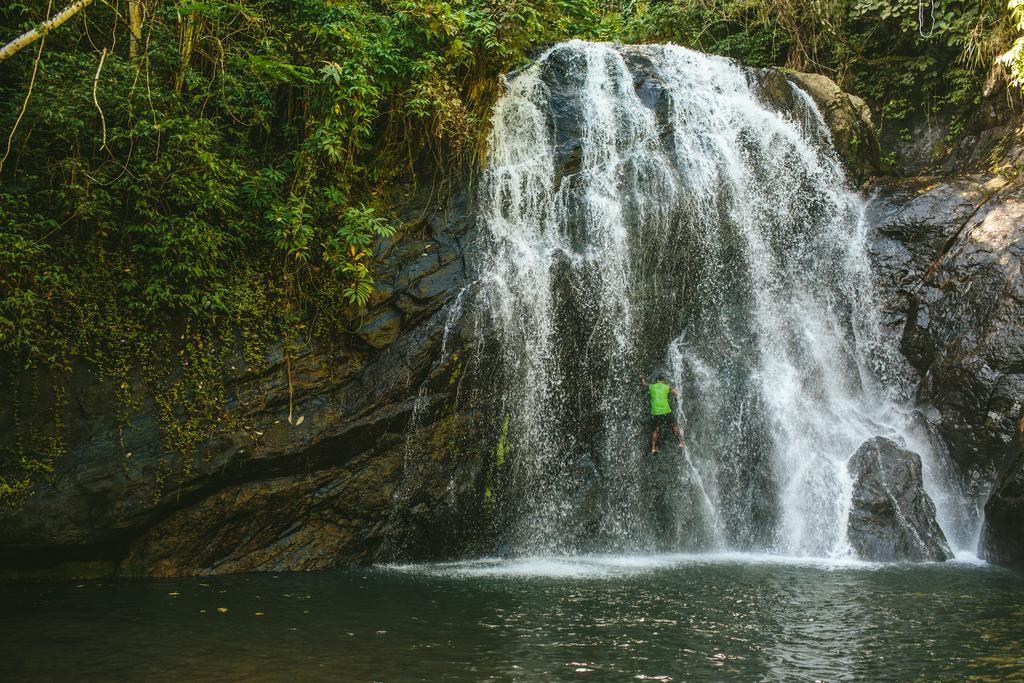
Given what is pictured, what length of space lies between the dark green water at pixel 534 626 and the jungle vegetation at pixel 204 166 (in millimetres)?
2430

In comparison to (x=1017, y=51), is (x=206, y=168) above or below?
below

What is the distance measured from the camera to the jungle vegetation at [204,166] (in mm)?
8750

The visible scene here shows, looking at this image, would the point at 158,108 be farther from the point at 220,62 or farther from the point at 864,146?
the point at 864,146

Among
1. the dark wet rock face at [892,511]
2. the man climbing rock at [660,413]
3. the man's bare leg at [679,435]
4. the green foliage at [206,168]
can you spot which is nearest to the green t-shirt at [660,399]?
the man climbing rock at [660,413]

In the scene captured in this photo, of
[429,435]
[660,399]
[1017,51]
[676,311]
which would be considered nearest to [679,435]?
[660,399]

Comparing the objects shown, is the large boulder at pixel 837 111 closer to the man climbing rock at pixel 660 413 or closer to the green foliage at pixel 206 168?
the green foliage at pixel 206 168

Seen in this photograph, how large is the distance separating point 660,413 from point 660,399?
0.63ft

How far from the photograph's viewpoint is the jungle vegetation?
875cm

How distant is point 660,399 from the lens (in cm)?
1045

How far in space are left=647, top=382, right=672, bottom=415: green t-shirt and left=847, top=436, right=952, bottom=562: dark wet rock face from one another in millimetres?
2524

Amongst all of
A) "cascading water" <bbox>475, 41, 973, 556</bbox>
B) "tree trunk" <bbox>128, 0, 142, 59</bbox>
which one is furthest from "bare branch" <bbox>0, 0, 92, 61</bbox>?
"cascading water" <bbox>475, 41, 973, 556</bbox>

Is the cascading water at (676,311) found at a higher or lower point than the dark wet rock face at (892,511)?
higher

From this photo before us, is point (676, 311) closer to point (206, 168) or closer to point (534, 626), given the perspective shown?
point (534, 626)

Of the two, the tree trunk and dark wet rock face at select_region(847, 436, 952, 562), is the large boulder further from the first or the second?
the tree trunk
